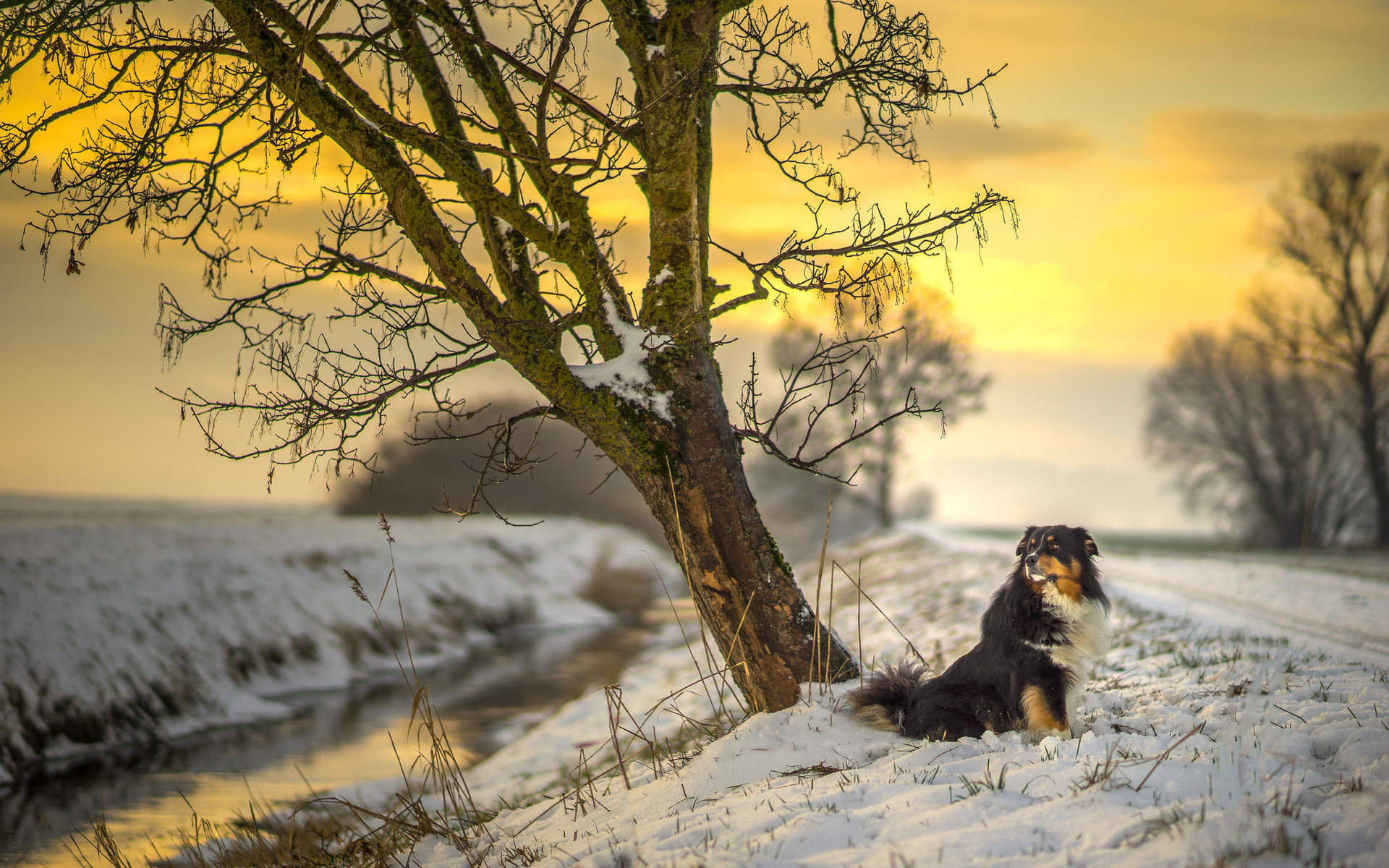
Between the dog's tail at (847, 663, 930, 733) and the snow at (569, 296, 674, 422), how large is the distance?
80.7 inches

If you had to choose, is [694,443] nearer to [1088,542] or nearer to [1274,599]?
[1088,542]

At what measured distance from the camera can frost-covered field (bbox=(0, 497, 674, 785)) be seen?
942 cm

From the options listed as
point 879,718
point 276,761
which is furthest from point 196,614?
point 879,718

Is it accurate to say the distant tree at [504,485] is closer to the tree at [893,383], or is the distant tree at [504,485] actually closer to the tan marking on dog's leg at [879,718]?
the tree at [893,383]

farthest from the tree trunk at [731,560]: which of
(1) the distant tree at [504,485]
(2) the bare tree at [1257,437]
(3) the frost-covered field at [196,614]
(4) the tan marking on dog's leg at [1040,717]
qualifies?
(2) the bare tree at [1257,437]

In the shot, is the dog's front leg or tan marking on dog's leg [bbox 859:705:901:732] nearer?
the dog's front leg

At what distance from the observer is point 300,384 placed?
493cm

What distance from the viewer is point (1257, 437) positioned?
24.5 metres

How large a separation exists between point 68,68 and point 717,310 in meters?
4.73

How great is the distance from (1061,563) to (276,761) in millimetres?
8820

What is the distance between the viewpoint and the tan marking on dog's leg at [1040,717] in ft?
13.3

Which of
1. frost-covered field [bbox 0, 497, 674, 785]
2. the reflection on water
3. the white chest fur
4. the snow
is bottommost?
the reflection on water

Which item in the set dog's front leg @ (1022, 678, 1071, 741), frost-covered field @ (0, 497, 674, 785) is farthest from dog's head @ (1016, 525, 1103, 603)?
frost-covered field @ (0, 497, 674, 785)

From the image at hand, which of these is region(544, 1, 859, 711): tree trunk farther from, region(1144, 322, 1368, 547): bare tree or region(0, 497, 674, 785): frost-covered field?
region(1144, 322, 1368, 547): bare tree
